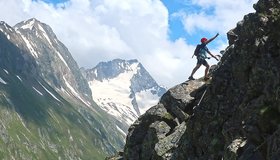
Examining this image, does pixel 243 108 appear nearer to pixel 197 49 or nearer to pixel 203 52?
pixel 203 52

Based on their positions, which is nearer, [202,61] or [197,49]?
[197,49]

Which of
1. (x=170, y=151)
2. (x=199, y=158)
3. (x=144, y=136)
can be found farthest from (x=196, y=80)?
(x=199, y=158)

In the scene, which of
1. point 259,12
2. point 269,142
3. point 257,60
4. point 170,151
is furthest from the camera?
point 170,151

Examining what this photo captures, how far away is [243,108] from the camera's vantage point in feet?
81.4

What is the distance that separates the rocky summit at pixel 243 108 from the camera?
21.7 m

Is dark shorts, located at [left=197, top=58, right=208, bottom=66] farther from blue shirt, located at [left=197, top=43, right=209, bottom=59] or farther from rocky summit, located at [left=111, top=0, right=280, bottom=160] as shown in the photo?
rocky summit, located at [left=111, top=0, right=280, bottom=160]

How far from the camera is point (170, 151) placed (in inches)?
1278

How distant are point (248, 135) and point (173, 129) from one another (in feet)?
45.8

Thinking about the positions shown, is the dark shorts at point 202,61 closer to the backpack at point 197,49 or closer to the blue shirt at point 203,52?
the blue shirt at point 203,52

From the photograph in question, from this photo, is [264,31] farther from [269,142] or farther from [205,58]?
[205,58]

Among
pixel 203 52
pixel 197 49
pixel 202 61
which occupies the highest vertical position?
pixel 197 49

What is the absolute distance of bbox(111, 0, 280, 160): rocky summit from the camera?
21681 millimetres

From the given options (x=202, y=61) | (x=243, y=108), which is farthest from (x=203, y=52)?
(x=243, y=108)

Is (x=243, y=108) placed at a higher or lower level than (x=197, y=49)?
lower
